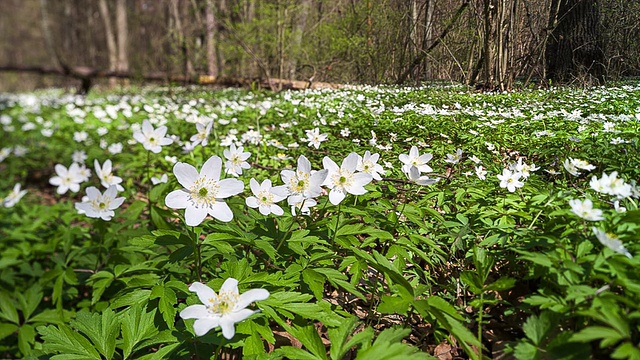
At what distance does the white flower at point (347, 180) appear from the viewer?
1321 mm

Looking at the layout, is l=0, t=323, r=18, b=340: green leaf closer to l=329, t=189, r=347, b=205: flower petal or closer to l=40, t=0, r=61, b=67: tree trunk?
l=329, t=189, r=347, b=205: flower petal

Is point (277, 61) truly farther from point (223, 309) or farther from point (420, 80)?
point (223, 309)

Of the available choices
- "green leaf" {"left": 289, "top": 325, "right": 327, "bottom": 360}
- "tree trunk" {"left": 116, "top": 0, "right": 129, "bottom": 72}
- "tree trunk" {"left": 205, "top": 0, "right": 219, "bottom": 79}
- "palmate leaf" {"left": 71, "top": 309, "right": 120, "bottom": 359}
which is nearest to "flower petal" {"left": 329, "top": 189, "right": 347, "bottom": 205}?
"green leaf" {"left": 289, "top": 325, "right": 327, "bottom": 360}

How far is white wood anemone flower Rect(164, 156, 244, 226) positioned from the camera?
1.26 metres

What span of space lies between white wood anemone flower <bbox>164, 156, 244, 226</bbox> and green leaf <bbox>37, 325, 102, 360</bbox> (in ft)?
1.91

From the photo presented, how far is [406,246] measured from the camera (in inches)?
52.6

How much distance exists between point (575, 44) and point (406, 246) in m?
1.13

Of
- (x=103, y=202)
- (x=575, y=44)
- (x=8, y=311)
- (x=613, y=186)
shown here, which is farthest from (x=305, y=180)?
(x=8, y=311)

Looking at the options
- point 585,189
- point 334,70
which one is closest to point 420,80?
point 334,70

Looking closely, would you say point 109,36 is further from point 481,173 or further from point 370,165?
point 481,173

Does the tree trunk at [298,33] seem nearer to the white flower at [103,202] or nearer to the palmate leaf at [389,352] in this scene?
the white flower at [103,202]

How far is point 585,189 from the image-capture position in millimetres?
1303

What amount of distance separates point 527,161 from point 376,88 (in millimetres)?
931

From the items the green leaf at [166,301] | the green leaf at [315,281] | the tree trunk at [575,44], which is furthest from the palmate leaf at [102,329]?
the tree trunk at [575,44]
